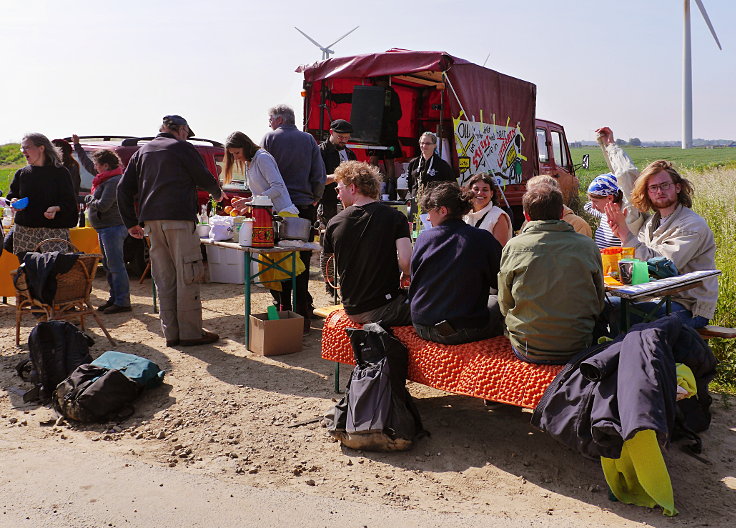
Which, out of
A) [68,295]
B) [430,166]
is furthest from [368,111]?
[68,295]

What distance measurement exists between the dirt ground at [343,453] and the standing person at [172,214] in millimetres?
604

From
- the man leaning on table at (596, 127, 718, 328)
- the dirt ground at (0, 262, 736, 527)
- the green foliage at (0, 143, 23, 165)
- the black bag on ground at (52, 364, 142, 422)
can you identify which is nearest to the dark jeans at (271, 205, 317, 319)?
the dirt ground at (0, 262, 736, 527)

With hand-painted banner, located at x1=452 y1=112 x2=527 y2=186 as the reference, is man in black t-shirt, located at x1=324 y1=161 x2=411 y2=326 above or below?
below

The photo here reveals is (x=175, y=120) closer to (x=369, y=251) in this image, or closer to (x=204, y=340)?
(x=204, y=340)

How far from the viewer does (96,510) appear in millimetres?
3066

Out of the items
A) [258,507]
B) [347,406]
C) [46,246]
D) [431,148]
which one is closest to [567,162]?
[431,148]

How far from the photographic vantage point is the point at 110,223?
23.5 feet

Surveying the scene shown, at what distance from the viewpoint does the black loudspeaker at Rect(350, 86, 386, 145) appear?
881 cm

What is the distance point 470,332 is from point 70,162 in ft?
20.7

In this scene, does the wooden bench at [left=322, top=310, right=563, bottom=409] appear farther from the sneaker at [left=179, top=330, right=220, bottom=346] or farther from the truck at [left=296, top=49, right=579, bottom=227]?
the truck at [left=296, top=49, right=579, bottom=227]

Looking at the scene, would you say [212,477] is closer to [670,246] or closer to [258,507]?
[258,507]

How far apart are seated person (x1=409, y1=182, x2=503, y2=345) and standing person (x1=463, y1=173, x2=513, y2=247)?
1.11 m

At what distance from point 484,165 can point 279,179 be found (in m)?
3.90

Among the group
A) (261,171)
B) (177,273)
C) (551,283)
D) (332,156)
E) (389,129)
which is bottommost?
(177,273)
